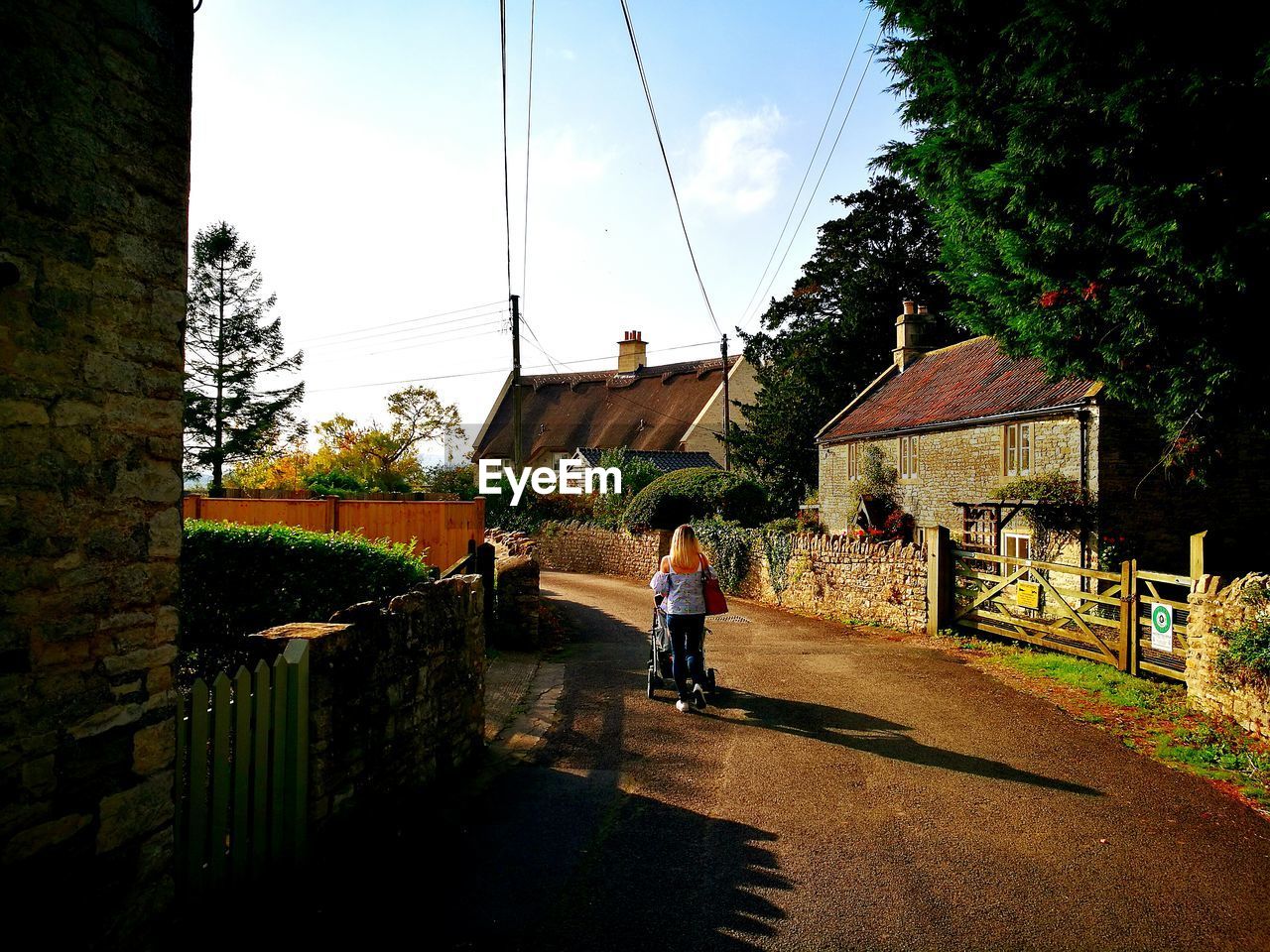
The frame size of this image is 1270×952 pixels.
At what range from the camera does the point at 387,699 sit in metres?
4.89

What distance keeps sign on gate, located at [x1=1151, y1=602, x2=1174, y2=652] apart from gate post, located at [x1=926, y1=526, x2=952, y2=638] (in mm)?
3944

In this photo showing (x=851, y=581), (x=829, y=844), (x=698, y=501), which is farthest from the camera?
(x=698, y=501)

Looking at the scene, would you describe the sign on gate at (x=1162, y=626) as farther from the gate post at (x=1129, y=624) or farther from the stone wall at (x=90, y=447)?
the stone wall at (x=90, y=447)

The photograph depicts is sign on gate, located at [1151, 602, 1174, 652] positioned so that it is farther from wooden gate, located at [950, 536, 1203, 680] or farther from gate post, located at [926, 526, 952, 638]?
gate post, located at [926, 526, 952, 638]

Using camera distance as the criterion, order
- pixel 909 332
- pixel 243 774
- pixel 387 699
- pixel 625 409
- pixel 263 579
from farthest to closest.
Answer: pixel 625 409, pixel 909 332, pixel 263 579, pixel 387 699, pixel 243 774

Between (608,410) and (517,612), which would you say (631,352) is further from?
(517,612)

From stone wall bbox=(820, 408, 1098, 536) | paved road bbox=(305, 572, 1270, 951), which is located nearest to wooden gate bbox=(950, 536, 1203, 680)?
paved road bbox=(305, 572, 1270, 951)

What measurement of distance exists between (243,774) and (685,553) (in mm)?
4609

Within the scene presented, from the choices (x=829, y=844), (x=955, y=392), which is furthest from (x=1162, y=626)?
(x=955, y=392)

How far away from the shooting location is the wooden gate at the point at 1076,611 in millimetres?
8648

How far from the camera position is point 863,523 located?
2320cm

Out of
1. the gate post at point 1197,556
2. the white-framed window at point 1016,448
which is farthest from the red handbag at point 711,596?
the white-framed window at point 1016,448

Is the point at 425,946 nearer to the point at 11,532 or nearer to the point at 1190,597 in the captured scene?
the point at 11,532

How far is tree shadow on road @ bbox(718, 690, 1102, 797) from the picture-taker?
587 centimetres
